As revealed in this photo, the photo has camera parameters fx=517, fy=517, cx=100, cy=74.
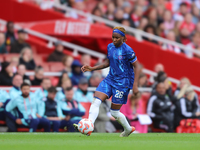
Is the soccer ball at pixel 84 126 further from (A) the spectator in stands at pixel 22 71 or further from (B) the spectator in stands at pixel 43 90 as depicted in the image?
(A) the spectator in stands at pixel 22 71

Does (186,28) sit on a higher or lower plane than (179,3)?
lower

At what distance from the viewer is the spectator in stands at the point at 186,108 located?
14.5 meters

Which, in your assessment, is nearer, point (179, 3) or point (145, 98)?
point (145, 98)

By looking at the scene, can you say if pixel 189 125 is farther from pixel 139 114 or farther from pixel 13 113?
pixel 13 113

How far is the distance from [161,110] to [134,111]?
0.76 m

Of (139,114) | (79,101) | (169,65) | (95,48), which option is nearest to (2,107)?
(79,101)

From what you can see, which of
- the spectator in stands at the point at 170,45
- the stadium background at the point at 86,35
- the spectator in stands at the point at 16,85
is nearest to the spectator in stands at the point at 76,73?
the stadium background at the point at 86,35

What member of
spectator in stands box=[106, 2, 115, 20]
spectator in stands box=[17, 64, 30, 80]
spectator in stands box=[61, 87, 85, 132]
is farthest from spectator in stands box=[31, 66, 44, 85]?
spectator in stands box=[106, 2, 115, 20]

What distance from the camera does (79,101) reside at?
1406cm

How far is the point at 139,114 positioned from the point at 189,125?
1.46 metres

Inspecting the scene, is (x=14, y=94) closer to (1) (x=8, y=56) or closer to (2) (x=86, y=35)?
(1) (x=8, y=56)

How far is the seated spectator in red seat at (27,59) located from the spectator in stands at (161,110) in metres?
3.70

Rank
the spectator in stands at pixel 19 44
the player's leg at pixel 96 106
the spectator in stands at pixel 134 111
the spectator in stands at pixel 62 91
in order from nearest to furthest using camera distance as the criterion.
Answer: the player's leg at pixel 96 106, the spectator in stands at pixel 62 91, the spectator in stands at pixel 134 111, the spectator in stands at pixel 19 44

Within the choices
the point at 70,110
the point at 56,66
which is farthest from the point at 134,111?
the point at 56,66
